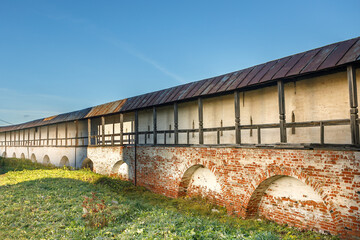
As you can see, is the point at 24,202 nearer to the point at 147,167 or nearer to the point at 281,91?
the point at 147,167

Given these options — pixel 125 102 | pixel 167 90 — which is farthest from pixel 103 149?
pixel 167 90

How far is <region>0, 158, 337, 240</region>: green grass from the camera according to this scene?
5102 millimetres

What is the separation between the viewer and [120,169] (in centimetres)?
1462

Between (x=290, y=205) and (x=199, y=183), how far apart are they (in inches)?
146

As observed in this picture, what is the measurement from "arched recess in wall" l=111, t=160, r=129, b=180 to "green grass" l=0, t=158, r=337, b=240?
2.81 meters

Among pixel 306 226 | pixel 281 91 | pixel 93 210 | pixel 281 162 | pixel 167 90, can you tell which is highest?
pixel 167 90

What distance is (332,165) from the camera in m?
5.90

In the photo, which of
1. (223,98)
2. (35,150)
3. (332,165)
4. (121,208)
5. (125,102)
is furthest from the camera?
(35,150)

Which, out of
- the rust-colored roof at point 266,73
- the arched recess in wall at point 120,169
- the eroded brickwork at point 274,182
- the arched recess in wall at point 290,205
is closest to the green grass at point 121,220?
the arched recess in wall at point 290,205

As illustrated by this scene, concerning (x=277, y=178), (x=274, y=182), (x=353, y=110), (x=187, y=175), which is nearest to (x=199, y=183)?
(x=187, y=175)

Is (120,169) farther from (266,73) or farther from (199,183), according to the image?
(266,73)

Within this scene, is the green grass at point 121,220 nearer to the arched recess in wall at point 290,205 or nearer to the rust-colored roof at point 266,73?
the arched recess in wall at point 290,205

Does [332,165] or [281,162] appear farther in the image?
[281,162]

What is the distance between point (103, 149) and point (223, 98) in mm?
8538
